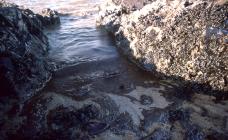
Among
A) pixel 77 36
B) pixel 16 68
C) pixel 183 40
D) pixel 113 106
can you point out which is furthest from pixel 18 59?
pixel 183 40

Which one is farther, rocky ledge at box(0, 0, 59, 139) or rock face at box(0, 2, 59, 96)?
rock face at box(0, 2, 59, 96)

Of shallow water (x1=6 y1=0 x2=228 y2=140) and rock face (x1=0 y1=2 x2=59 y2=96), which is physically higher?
rock face (x1=0 y1=2 x2=59 y2=96)

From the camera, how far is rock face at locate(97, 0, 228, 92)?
15.1ft

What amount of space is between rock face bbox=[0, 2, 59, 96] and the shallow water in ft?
0.81

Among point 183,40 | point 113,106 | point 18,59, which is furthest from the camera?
point 183,40

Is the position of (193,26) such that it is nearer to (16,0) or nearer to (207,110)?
(207,110)

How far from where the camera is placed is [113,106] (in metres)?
4.52

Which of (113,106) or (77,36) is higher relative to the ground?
(77,36)

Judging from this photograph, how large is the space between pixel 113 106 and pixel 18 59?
70.9 inches

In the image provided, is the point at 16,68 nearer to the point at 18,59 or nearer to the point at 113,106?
the point at 18,59

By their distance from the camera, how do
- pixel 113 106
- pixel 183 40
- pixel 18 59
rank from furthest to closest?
pixel 183 40
pixel 18 59
pixel 113 106

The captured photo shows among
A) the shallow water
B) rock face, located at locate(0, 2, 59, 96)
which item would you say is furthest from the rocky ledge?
the shallow water

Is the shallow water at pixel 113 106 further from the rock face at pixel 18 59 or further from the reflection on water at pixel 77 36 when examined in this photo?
the rock face at pixel 18 59

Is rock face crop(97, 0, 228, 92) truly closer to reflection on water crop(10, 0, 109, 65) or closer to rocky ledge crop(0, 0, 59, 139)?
reflection on water crop(10, 0, 109, 65)
